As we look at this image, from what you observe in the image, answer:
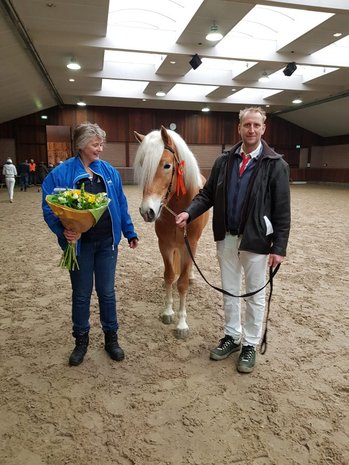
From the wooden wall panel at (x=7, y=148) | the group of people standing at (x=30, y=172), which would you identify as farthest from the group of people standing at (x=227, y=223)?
the wooden wall panel at (x=7, y=148)

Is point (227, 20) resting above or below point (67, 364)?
above

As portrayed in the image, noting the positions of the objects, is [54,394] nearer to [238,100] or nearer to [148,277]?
[148,277]

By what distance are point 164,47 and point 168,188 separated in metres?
8.48

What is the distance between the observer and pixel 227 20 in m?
7.67

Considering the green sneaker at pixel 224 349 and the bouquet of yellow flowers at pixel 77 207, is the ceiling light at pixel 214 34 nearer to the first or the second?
the bouquet of yellow flowers at pixel 77 207

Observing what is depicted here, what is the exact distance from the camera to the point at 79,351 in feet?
8.19

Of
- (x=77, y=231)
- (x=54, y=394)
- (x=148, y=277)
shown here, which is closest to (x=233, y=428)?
(x=54, y=394)

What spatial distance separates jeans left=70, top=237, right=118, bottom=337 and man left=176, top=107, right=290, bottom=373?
60 cm

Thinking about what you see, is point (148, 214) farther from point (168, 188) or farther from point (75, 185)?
point (75, 185)

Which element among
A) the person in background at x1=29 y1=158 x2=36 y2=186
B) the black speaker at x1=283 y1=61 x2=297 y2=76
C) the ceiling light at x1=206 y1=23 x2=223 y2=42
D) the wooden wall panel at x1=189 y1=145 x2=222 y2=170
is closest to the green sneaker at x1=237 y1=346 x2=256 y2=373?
the ceiling light at x1=206 y1=23 x2=223 y2=42

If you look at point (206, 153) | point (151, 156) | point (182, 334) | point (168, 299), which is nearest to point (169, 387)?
point (182, 334)

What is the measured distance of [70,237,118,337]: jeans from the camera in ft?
7.63

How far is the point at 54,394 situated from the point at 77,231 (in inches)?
42.2

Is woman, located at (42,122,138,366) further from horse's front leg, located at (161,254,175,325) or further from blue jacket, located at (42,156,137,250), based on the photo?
horse's front leg, located at (161,254,175,325)
